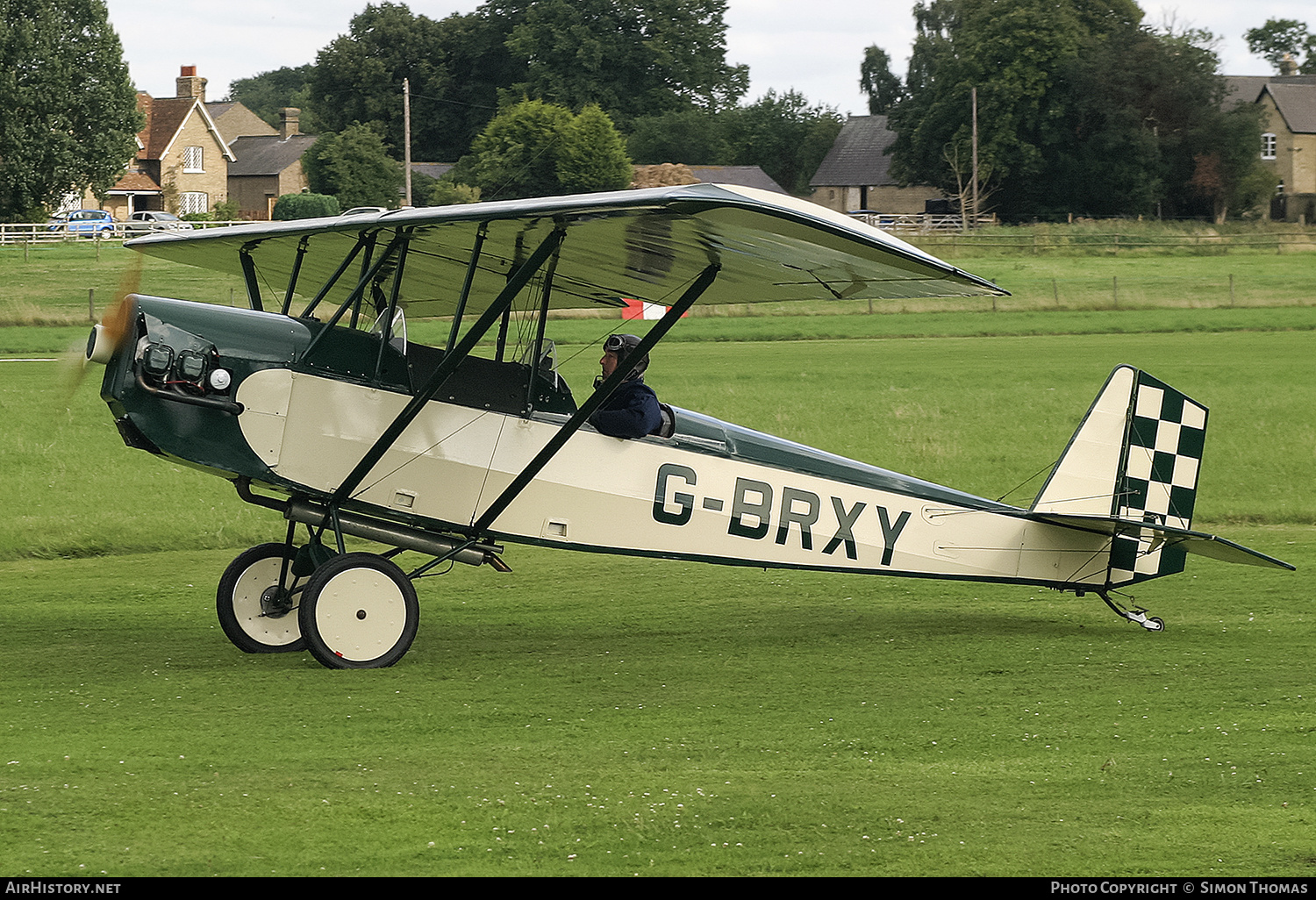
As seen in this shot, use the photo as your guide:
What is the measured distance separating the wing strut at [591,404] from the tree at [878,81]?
107m

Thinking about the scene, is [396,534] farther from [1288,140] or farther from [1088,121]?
[1288,140]

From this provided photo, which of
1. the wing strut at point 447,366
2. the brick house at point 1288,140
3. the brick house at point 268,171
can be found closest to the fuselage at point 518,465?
the wing strut at point 447,366

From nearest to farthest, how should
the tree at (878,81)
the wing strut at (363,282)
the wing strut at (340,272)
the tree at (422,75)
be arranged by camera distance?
the wing strut at (363,282)
the wing strut at (340,272)
the tree at (422,75)
the tree at (878,81)

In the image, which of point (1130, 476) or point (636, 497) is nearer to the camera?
point (636, 497)

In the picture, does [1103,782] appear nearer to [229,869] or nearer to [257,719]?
[229,869]

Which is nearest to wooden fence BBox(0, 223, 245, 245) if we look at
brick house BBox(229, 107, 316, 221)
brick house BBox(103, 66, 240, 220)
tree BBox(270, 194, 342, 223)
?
tree BBox(270, 194, 342, 223)

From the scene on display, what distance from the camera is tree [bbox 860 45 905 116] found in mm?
111062

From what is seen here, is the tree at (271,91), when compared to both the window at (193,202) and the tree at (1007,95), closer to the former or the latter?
the window at (193,202)

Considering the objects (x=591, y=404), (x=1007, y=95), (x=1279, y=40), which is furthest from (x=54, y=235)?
(x=1279, y=40)

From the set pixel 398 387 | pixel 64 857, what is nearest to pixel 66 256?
pixel 398 387

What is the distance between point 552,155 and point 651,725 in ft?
159

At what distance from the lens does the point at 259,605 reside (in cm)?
837

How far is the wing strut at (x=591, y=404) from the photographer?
757 centimetres

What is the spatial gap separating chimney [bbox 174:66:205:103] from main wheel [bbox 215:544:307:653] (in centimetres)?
8131
